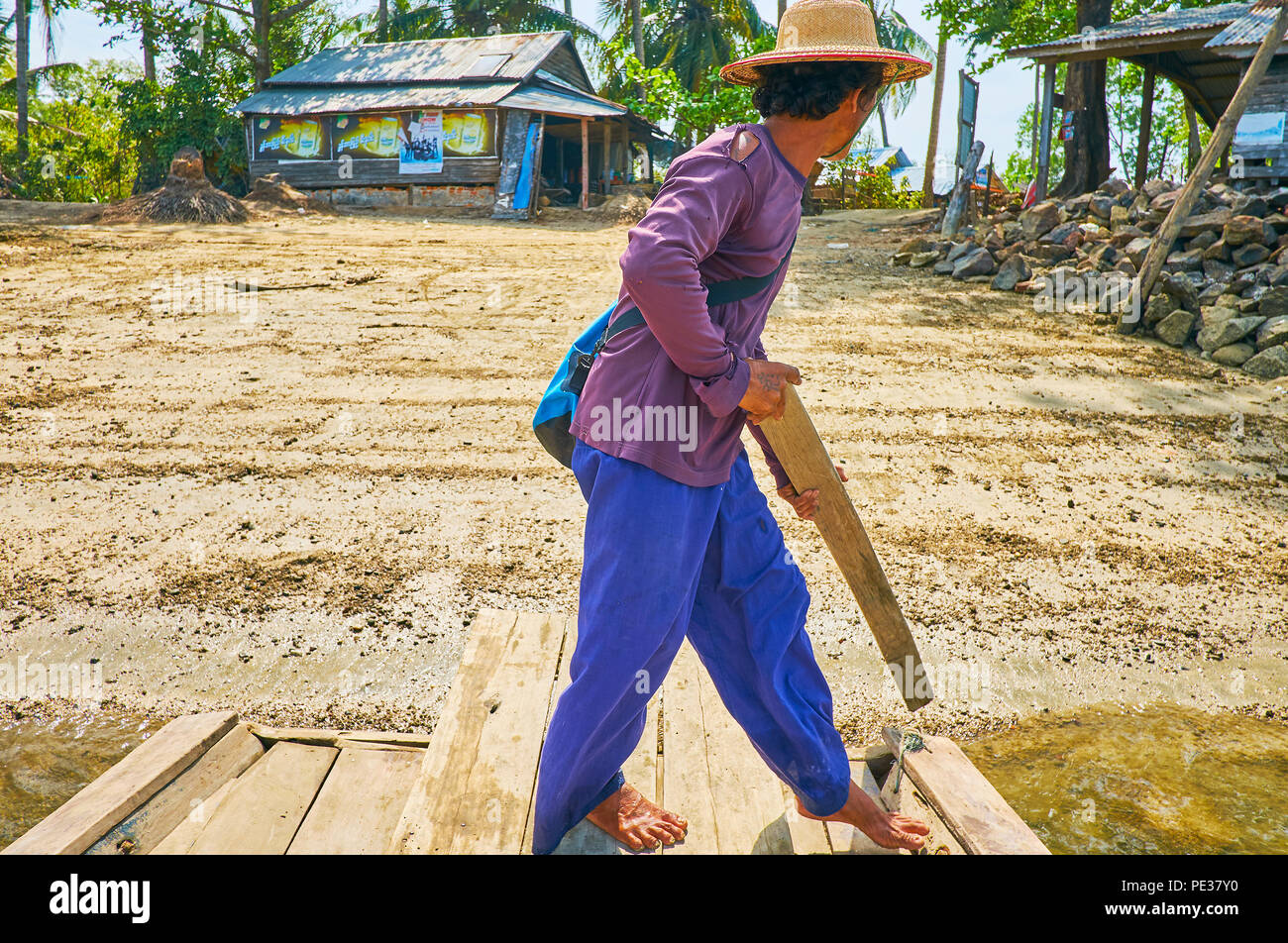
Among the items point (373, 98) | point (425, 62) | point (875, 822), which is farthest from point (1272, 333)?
point (425, 62)

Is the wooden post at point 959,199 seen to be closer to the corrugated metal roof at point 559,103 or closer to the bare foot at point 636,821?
the corrugated metal roof at point 559,103

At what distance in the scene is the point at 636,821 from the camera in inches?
82.1

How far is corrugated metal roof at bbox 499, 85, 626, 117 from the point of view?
17.9 m

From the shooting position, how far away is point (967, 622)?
3938 millimetres

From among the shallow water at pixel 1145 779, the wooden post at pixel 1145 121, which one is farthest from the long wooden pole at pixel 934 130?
the shallow water at pixel 1145 779

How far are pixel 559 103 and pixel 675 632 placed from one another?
62.3 ft

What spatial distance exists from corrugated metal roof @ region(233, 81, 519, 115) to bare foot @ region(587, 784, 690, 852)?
701 inches

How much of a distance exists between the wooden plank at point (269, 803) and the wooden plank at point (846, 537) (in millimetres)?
1521

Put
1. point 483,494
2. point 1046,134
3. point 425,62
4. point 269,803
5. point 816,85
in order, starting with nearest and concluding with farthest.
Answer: point 816,85, point 269,803, point 483,494, point 1046,134, point 425,62

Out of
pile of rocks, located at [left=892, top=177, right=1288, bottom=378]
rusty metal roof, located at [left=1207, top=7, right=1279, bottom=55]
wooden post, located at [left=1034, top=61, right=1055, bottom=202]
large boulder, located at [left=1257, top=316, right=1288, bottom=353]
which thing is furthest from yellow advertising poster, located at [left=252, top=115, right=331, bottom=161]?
large boulder, located at [left=1257, top=316, right=1288, bottom=353]

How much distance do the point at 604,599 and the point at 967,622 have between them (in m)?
2.64

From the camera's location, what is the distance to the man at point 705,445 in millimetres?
1682

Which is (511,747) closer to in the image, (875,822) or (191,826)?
(191,826)

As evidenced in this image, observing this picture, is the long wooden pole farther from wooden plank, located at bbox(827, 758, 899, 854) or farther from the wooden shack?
wooden plank, located at bbox(827, 758, 899, 854)
